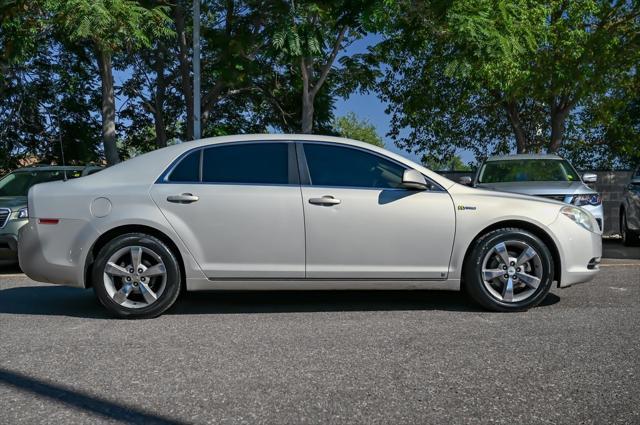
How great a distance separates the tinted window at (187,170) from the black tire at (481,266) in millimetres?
2529

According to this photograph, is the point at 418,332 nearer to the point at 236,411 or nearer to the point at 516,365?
the point at 516,365

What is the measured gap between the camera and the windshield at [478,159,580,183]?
34.0 feet

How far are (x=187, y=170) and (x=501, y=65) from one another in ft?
37.6

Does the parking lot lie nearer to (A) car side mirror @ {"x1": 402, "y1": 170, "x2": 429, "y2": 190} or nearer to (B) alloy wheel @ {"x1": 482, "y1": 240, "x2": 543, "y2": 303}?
(B) alloy wheel @ {"x1": 482, "y1": 240, "x2": 543, "y2": 303}

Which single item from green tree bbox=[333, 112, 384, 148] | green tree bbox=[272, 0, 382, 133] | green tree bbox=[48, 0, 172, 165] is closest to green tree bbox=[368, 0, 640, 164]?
green tree bbox=[272, 0, 382, 133]

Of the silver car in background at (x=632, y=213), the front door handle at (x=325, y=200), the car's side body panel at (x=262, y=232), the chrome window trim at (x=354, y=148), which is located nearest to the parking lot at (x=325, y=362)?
the car's side body panel at (x=262, y=232)

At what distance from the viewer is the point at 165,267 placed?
18.0 feet

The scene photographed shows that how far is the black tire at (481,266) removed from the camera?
18.6ft

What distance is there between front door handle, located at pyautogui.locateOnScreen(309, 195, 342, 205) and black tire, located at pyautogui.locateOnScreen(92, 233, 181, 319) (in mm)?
1287

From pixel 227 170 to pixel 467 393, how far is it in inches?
119

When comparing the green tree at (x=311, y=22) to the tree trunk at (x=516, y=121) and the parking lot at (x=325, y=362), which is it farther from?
the tree trunk at (x=516, y=121)

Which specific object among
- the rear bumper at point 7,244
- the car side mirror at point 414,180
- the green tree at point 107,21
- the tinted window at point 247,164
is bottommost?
the rear bumper at point 7,244

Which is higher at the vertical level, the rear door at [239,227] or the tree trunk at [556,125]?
the tree trunk at [556,125]

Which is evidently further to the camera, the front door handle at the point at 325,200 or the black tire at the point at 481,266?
the black tire at the point at 481,266
